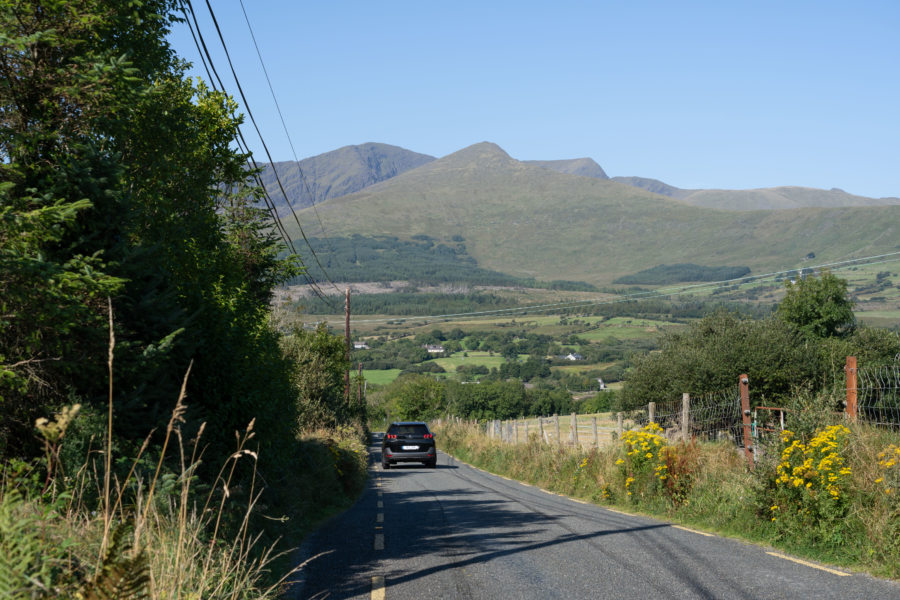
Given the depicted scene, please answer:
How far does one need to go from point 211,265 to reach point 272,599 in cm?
754

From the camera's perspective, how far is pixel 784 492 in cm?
1025

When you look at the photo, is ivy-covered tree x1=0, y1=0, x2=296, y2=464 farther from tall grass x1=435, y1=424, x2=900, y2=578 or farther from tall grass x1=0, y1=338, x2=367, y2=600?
tall grass x1=435, y1=424, x2=900, y2=578

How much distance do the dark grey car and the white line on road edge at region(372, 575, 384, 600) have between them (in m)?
24.5

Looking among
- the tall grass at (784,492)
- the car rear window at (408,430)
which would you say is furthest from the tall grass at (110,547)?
the car rear window at (408,430)

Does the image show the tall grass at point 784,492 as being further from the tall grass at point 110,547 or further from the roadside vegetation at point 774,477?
the tall grass at point 110,547

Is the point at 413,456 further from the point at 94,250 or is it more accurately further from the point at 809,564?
the point at 94,250

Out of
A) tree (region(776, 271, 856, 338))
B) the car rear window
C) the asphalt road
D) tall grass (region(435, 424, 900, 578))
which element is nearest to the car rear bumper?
the car rear window

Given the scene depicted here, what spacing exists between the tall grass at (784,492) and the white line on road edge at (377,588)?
4.98 meters

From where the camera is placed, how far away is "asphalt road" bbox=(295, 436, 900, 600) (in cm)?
738

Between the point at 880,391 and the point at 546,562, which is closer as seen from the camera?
the point at 546,562

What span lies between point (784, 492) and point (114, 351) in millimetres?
8361

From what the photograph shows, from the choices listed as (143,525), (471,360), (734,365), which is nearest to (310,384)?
(734,365)

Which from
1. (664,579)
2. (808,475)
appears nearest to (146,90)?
(664,579)

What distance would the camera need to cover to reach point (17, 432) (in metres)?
7.44
